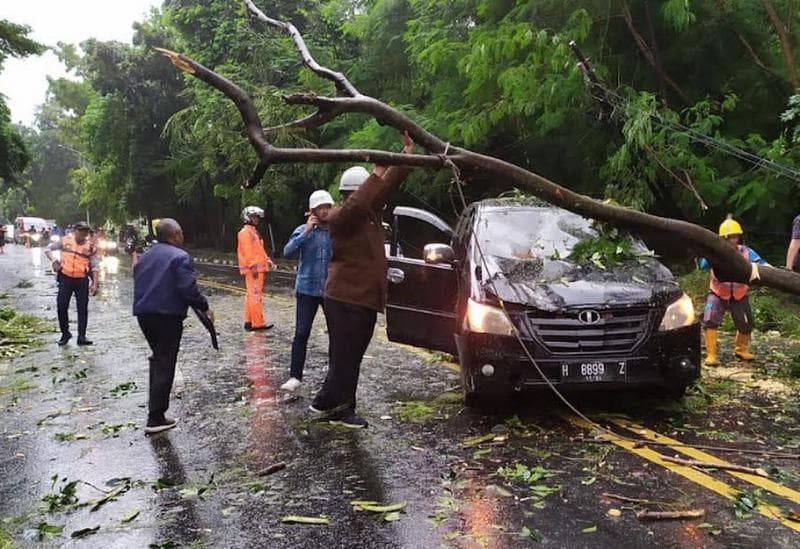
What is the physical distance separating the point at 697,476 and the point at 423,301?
10.6 ft

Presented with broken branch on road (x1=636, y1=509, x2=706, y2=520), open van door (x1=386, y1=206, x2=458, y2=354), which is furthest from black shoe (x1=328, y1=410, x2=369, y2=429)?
broken branch on road (x1=636, y1=509, x2=706, y2=520)

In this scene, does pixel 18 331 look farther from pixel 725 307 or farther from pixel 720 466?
pixel 720 466

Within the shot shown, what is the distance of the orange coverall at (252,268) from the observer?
11.8 meters

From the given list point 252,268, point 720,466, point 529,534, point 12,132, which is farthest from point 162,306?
point 12,132

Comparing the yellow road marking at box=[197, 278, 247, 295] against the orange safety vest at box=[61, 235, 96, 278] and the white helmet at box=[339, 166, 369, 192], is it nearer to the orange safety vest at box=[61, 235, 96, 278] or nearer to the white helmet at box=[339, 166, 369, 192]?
the orange safety vest at box=[61, 235, 96, 278]

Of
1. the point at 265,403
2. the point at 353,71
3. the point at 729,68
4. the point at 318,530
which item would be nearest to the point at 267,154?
the point at 318,530

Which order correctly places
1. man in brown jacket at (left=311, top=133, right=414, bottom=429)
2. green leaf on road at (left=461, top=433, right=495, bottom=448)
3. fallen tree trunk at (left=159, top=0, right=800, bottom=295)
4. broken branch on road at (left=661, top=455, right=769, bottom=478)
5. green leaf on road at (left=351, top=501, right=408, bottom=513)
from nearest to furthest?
green leaf on road at (left=351, top=501, right=408, bottom=513) → fallen tree trunk at (left=159, top=0, right=800, bottom=295) → broken branch on road at (left=661, top=455, right=769, bottom=478) → green leaf on road at (left=461, top=433, right=495, bottom=448) → man in brown jacket at (left=311, top=133, right=414, bottom=429)

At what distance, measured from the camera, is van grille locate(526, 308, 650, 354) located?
226 inches

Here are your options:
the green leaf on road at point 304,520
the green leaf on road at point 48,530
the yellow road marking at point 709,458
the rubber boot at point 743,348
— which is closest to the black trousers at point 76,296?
the green leaf on road at point 48,530

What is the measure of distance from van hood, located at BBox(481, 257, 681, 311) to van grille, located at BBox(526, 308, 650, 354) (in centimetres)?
7

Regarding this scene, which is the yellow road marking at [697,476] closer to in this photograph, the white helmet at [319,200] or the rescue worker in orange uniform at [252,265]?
the white helmet at [319,200]

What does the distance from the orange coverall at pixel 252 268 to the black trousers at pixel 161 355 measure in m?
5.30

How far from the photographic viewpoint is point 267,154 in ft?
15.2

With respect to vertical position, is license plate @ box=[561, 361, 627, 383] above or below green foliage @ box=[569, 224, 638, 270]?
below
